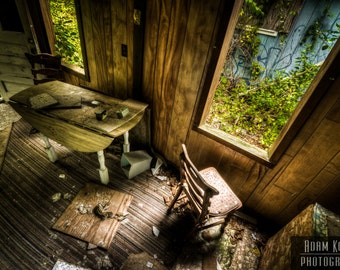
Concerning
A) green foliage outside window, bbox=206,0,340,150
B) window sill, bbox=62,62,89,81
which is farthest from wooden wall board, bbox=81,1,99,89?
green foliage outside window, bbox=206,0,340,150

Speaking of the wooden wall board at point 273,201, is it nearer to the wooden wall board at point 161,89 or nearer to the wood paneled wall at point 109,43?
the wooden wall board at point 161,89

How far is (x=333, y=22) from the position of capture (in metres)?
3.55

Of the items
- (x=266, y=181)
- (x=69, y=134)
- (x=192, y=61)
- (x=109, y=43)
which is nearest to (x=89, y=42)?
(x=109, y=43)

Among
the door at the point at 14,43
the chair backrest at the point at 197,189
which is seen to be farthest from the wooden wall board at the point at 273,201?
the door at the point at 14,43

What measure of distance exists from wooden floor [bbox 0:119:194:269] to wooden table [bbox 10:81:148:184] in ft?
1.43

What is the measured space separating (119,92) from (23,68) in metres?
2.14

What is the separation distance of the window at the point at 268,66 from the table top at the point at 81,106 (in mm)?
951

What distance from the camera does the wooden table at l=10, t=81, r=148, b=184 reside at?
1938 millimetres

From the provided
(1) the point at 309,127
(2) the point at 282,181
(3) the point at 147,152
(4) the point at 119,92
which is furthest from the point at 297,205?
(4) the point at 119,92

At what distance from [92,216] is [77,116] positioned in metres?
1.26

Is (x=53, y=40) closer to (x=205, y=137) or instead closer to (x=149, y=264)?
(x=205, y=137)

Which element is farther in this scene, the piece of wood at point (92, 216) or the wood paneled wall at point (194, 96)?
the piece of wood at point (92, 216)

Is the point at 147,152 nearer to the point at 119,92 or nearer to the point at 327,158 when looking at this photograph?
the point at 119,92

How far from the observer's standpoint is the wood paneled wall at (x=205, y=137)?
163 centimetres
